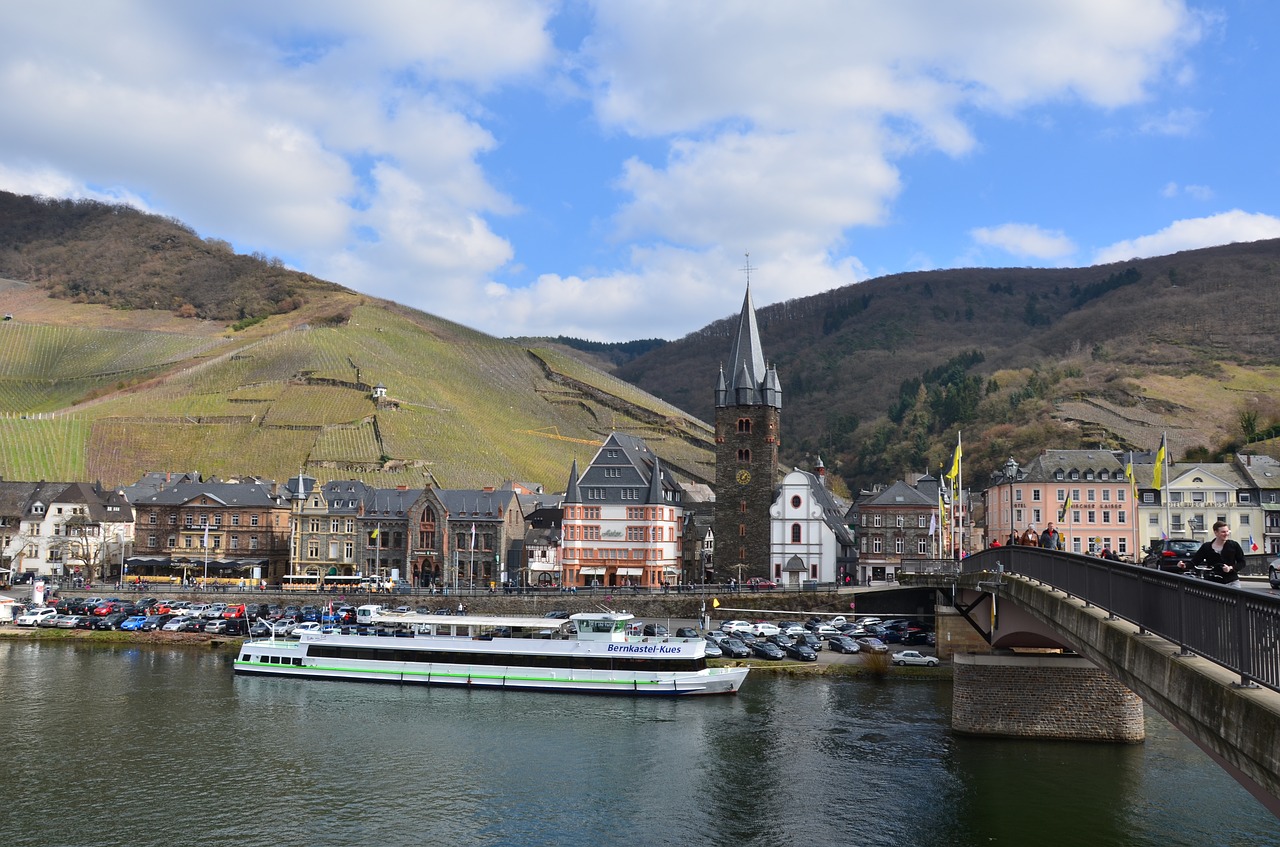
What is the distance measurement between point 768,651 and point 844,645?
18.7ft

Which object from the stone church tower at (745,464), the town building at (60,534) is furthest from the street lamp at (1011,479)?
the town building at (60,534)

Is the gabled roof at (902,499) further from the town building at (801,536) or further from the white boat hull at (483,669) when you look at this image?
the white boat hull at (483,669)

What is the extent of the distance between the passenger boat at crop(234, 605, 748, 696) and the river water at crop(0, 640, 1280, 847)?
7.90 ft

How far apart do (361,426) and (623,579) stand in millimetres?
79108

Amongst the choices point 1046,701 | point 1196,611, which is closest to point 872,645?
point 1046,701

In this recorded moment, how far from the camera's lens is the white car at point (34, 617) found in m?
83.9

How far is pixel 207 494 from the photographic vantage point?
11619 centimetres

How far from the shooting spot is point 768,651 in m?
69.0

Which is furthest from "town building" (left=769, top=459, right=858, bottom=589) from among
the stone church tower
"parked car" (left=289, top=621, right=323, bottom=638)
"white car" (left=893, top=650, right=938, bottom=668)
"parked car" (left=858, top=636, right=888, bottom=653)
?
"parked car" (left=289, top=621, right=323, bottom=638)

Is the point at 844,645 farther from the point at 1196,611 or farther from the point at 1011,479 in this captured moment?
the point at 1196,611

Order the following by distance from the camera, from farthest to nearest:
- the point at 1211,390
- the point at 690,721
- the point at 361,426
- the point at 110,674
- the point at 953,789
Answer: the point at 1211,390 < the point at 361,426 < the point at 110,674 < the point at 690,721 < the point at 953,789

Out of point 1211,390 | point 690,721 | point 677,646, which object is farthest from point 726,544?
point 1211,390

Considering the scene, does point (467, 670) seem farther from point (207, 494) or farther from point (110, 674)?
point (207, 494)

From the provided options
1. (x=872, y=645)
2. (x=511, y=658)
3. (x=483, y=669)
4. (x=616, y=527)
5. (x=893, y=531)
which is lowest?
(x=483, y=669)
